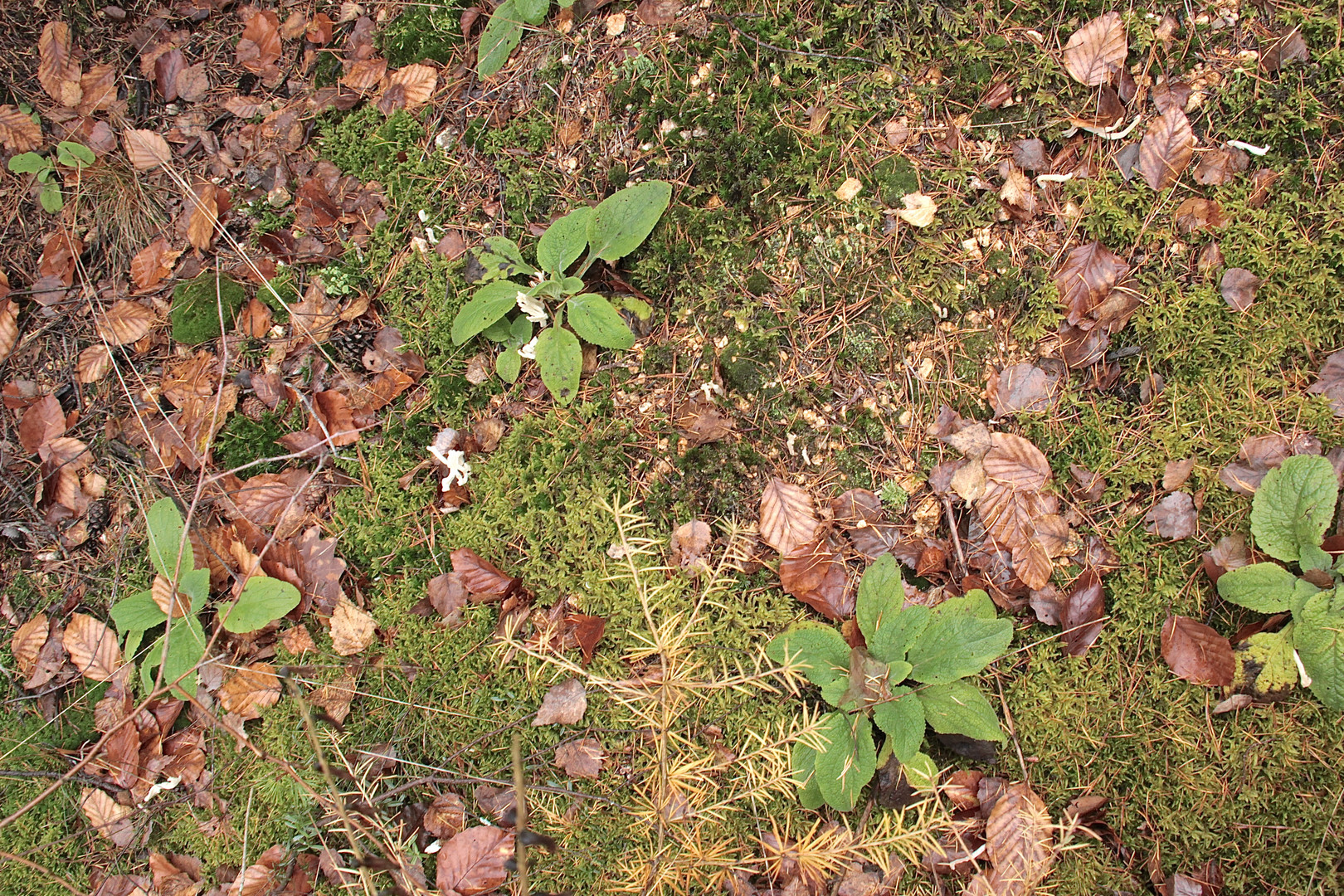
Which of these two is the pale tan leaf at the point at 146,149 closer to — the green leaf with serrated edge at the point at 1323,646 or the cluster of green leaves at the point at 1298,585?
the cluster of green leaves at the point at 1298,585

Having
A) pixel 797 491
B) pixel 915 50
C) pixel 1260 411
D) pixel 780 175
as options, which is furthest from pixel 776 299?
pixel 1260 411

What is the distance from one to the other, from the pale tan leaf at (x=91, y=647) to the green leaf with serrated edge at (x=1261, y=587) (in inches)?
159

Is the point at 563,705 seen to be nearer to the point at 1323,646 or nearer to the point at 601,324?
the point at 601,324

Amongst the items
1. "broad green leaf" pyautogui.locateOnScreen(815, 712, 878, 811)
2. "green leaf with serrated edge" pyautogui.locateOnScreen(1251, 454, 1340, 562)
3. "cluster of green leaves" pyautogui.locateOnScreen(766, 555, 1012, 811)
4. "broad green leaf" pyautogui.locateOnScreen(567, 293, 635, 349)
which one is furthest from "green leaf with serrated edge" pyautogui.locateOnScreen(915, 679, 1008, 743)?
"broad green leaf" pyautogui.locateOnScreen(567, 293, 635, 349)

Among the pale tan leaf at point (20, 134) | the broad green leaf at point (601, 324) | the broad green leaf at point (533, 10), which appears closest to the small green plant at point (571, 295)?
the broad green leaf at point (601, 324)

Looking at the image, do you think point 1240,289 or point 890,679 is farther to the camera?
point 1240,289

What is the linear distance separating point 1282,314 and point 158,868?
14.4 feet

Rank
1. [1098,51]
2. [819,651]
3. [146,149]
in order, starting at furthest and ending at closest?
1. [146,149]
2. [1098,51]
3. [819,651]

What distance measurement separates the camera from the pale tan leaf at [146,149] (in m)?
3.54

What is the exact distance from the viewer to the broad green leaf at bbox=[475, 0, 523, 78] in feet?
9.57

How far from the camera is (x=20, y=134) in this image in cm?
375

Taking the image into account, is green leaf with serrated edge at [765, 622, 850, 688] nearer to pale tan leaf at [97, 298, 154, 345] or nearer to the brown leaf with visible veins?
the brown leaf with visible veins

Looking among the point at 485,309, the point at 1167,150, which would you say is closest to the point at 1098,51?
the point at 1167,150

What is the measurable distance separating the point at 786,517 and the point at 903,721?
72 cm
